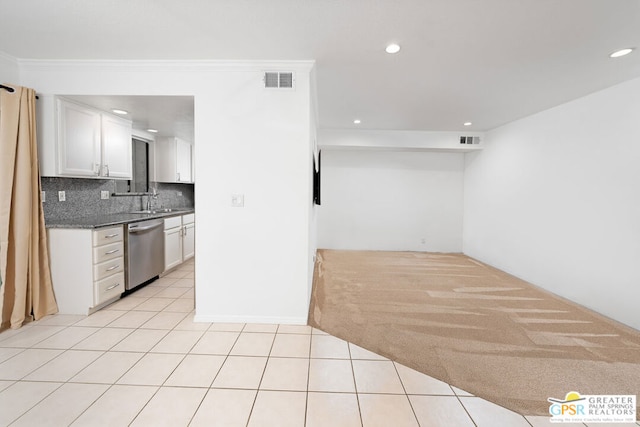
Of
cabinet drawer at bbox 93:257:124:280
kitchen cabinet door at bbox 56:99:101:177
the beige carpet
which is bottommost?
the beige carpet

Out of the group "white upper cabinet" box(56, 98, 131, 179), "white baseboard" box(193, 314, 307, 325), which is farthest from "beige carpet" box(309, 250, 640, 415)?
"white upper cabinet" box(56, 98, 131, 179)

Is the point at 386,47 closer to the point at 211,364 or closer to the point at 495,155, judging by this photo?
the point at 211,364

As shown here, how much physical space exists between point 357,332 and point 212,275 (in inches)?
58.6

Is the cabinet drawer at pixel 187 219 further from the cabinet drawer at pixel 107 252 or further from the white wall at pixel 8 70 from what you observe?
the white wall at pixel 8 70

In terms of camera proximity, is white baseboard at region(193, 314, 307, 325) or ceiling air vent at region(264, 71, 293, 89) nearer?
ceiling air vent at region(264, 71, 293, 89)

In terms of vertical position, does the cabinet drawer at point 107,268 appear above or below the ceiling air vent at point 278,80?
below

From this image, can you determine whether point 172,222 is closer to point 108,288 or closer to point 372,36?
point 108,288

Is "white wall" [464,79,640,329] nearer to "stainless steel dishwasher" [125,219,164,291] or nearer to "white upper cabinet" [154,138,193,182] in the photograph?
"stainless steel dishwasher" [125,219,164,291]

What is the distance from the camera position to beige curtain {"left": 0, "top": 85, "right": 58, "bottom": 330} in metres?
2.45

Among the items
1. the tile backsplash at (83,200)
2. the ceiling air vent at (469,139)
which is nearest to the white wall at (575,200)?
the ceiling air vent at (469,139)

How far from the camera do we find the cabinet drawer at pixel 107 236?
111 inches

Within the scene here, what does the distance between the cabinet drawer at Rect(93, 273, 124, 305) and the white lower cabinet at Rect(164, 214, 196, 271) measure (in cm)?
84

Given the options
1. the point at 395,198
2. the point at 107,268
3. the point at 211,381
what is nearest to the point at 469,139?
the point at 395,198

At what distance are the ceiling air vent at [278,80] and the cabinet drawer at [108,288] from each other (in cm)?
262
